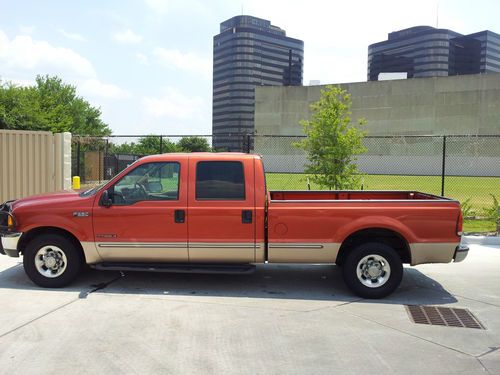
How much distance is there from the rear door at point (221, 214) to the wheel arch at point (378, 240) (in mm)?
1258

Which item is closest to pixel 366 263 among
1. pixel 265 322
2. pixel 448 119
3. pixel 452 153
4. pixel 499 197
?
pixel 265 322

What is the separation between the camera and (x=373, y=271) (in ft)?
20.6

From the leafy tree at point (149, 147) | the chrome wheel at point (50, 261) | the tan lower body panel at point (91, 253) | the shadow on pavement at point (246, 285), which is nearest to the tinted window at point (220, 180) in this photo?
the shadow on pavement at point (246, 285)

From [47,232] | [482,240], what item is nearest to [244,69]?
[482,240]

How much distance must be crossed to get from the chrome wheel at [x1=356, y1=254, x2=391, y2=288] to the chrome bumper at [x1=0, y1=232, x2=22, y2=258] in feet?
14.8

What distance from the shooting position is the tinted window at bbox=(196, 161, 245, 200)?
634 cm

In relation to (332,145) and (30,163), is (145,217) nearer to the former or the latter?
(332,145)

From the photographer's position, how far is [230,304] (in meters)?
5.91

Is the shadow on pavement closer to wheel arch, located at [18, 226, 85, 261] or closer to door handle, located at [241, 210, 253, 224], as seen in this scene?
wheel arch, located at [18, 226, 85, 261]

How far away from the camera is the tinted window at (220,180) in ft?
20.8

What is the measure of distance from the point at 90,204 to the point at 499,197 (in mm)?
21690

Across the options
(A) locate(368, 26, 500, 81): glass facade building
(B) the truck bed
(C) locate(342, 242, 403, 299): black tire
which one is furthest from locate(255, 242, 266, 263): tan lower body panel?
(A) locate(368, 26, 500, 81): glass facade building

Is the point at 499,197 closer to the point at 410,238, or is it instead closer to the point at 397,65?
the point at 410,238

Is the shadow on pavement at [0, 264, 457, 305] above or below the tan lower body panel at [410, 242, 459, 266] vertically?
below
